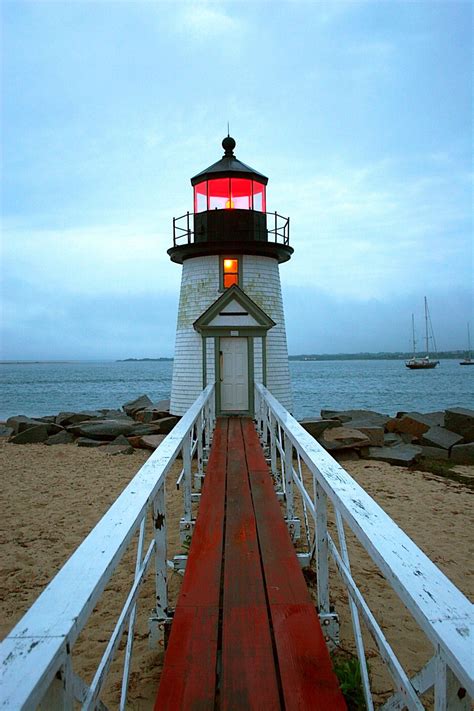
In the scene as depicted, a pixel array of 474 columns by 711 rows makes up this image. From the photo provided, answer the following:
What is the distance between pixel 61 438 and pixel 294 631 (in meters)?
14.1

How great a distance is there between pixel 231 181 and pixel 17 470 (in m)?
8.54

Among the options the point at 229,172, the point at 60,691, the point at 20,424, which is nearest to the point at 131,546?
the point at 60,691

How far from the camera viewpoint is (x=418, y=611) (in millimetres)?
1532

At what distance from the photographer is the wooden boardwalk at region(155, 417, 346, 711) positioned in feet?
6.77

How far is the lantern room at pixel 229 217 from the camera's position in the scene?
42.0ft

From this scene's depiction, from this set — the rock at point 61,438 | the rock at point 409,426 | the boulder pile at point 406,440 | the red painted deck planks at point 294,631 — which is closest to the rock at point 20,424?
the rock at point 61,438

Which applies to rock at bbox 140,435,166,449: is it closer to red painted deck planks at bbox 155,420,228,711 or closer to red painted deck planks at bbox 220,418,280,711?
red painted deck planks at bbox 220,418,280,711

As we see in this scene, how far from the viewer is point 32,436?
51.4ft

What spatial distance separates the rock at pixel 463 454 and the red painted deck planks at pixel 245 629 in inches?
395

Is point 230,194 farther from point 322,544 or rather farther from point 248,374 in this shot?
point 322,544

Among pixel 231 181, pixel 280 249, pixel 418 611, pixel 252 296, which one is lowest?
pixel 418 611

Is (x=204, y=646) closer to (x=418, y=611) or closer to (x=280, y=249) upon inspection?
(x=418, y=611)

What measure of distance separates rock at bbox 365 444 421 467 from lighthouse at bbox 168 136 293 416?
2.47 m

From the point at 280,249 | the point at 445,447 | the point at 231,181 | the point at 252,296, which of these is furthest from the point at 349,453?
the point at 231,181
